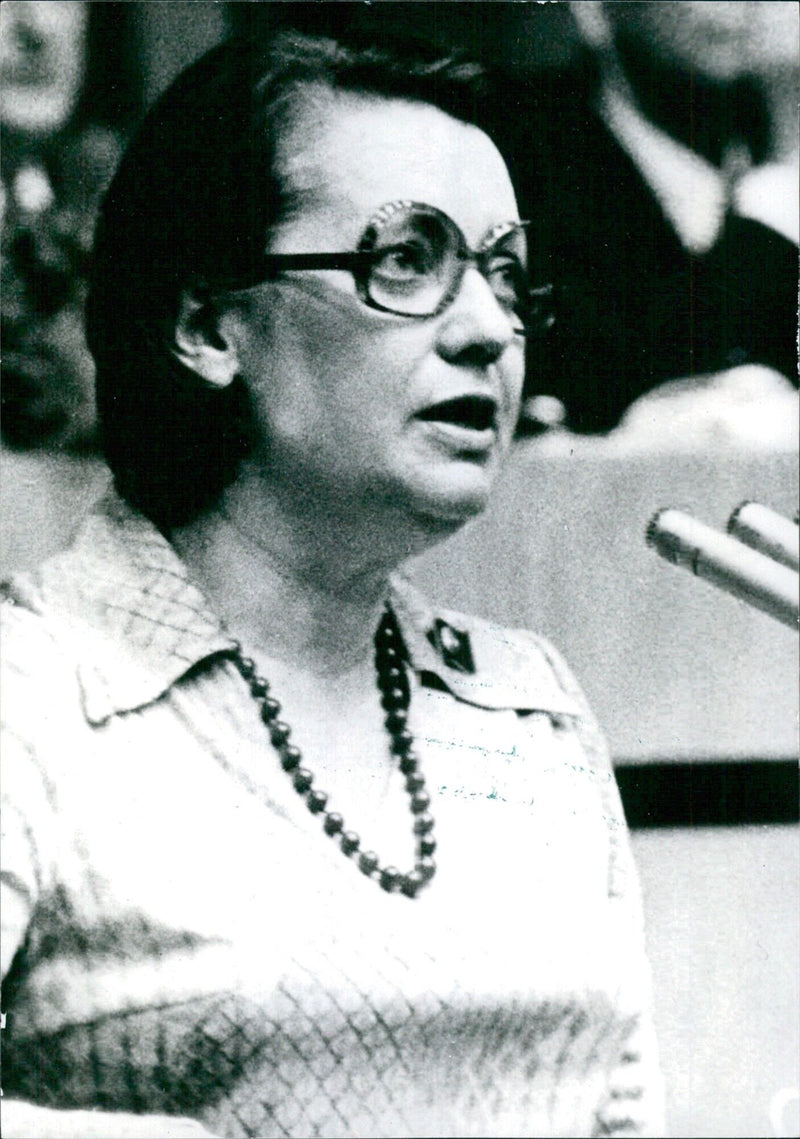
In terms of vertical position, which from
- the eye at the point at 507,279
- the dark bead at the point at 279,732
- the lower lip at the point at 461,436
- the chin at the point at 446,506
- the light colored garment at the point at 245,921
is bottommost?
Answer: the light colored garment at the point at 245,921

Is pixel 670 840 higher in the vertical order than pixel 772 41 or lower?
lower

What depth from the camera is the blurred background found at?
1.00m

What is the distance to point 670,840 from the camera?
1034 millimetres

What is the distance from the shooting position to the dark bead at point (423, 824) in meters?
0.96

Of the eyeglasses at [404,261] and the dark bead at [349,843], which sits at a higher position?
the eyeglasses at [404,261]

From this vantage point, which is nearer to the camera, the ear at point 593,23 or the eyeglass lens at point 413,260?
the eyeglass lens at point 413,260

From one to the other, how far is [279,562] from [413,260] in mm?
221

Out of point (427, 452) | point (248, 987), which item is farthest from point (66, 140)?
point (248, 987)

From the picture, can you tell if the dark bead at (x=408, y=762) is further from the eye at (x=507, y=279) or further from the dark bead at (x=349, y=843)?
the eye at (x=507, y=279)

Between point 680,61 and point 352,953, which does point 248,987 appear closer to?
point 352,953

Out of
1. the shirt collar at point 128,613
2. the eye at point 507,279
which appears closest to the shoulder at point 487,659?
the shirt collar at point 128,613

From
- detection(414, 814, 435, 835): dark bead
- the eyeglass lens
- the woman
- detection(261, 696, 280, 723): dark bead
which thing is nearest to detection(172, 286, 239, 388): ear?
the woman

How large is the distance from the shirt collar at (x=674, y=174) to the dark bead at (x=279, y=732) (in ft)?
1.54

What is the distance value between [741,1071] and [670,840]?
0.54ft
